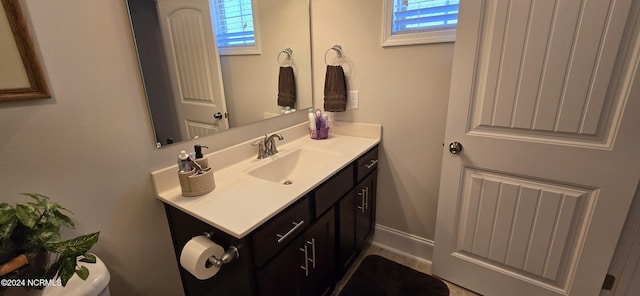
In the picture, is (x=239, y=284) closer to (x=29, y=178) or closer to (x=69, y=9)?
(x=29, y=178)

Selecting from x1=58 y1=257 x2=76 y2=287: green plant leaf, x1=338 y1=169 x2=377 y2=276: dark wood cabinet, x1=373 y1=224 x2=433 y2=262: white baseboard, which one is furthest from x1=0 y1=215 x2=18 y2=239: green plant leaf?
x1=373 y1=224 x2=433 y2=262: white baseboard

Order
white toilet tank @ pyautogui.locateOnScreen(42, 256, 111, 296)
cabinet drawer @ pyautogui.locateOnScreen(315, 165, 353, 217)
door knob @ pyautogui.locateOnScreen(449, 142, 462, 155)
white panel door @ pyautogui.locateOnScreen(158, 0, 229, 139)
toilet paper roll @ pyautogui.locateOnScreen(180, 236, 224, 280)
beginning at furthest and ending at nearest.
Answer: door knob @ pyautogui.locateOnScreen(449, 142, 462, 155)
cabinet drawer @ pyautogui.locateOnScreen(315, 165, 353, 217)
white panel door @ pyautogui.locateOnScreen(158, 0, 229, 139)
toilet paper roll @ pyautogui.locateOnScreen(180, 236, 224, 280)
white toilet tank @ pyautogui.locateOnScreen(42, 256, 111, 296)

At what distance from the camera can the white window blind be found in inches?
53.1

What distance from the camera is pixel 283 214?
106cm

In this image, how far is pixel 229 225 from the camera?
3.01ft

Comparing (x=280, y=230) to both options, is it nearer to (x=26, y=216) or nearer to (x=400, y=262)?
(x=26, y=216)

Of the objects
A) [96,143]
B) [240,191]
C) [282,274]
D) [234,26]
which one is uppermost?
[234,26]

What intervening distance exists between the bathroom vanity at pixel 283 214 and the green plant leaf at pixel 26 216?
0.42m

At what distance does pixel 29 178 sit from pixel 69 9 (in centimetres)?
54

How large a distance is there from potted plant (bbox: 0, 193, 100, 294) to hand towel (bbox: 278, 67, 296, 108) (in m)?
1.26

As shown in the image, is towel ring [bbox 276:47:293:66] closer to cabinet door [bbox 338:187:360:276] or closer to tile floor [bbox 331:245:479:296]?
cabinet door [bbox 338:187:360:276]

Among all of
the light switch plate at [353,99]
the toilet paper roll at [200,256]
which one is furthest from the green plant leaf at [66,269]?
the light switch plate at [353,99]

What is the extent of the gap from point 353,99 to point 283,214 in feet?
3.51

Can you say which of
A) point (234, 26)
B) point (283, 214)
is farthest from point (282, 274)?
point (234, 26)
